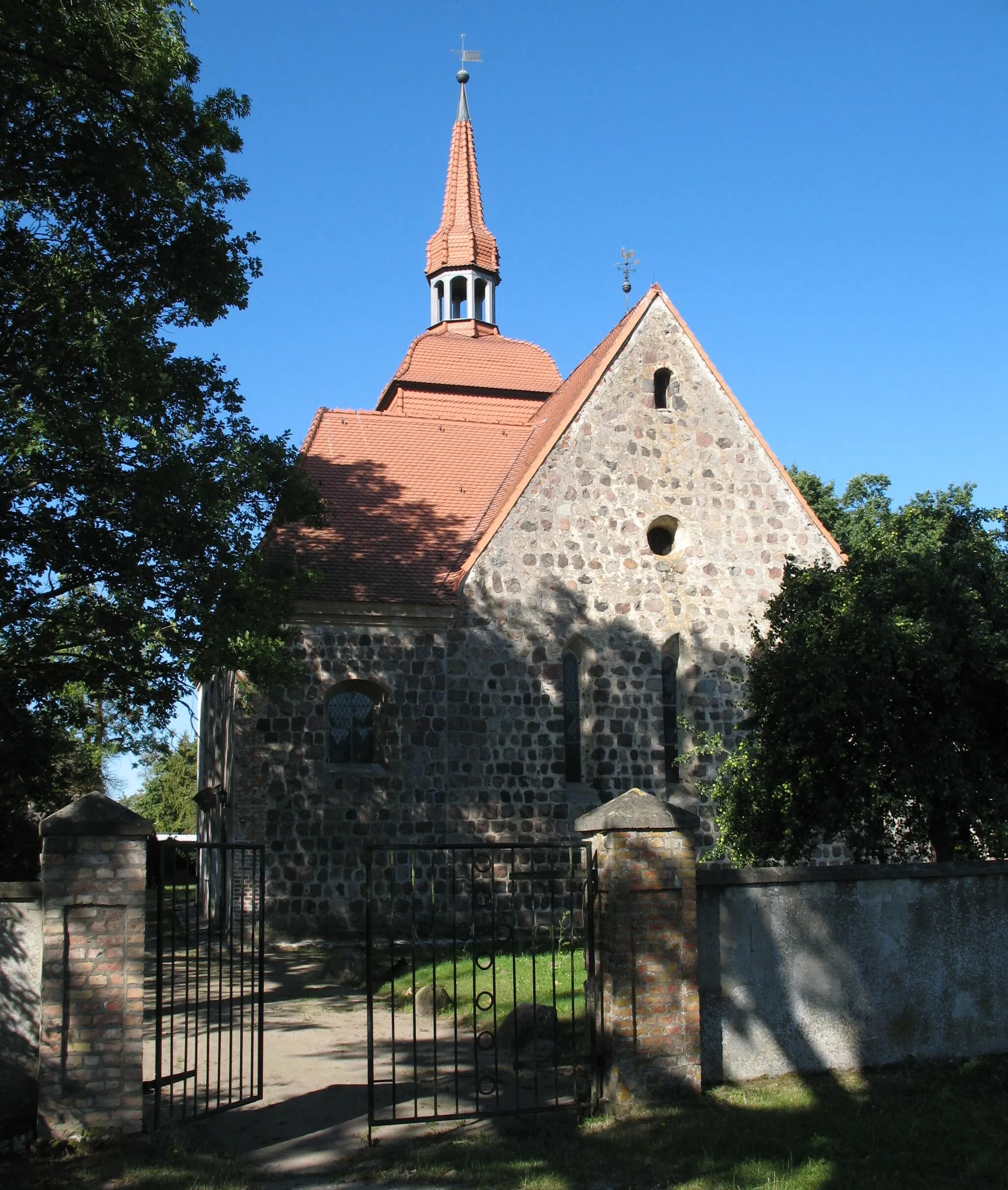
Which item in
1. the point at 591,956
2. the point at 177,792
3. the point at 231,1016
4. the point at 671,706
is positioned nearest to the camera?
the point at 231,1016

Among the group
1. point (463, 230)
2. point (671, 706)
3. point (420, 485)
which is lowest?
point (671, 706)

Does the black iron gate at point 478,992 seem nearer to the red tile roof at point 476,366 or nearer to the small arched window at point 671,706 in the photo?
the small arched window at point 671,706

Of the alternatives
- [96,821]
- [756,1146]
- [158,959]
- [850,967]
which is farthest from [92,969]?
[850,967]

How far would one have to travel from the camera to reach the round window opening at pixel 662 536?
758 inches

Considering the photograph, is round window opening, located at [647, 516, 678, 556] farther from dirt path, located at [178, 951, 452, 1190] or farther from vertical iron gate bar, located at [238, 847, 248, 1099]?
vertical iron gate bar, located at [238, 847, 248, 1099]

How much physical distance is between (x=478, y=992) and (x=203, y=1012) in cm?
310

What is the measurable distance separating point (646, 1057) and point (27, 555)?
8.79 meters

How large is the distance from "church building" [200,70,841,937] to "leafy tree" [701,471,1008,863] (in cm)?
371

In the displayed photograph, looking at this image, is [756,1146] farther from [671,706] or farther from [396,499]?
[396,499]

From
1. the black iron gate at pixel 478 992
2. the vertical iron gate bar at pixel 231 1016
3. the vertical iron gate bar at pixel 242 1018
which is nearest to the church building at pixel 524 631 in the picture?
the black iron gate at pixel 478 992

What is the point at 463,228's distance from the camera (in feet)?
Answer: 91.0

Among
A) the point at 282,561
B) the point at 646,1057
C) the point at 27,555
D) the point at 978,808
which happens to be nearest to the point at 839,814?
the point at 978,808

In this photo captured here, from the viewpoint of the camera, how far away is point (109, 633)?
13.1 metres

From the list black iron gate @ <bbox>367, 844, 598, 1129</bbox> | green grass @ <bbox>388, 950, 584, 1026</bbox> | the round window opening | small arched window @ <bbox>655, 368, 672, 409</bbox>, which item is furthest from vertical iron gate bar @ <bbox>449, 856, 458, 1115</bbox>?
small arched window @ <bbox>655, 368, 672, 409</bbox>
